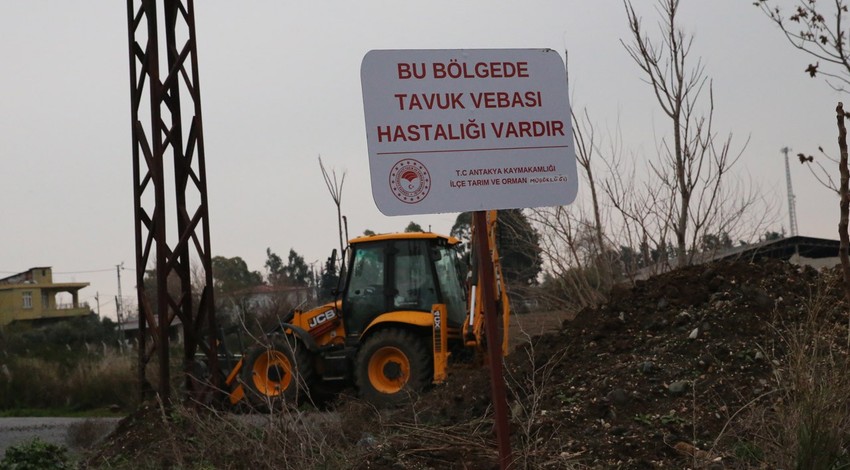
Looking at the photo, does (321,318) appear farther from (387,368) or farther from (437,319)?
(437,319)

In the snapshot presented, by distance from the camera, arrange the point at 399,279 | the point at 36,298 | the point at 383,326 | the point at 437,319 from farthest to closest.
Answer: the point at 36,298
the point at 399,279
the point at 383,326
the point at 437,319

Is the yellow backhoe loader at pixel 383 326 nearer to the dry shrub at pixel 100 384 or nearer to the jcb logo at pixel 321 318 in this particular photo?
the jcb logo at pixel 321 318

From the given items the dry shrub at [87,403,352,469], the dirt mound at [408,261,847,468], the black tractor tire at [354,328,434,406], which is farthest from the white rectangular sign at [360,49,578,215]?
the black tractor tire at [354,328,434,406]

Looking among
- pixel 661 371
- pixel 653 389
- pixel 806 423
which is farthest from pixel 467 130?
pixel 661 371

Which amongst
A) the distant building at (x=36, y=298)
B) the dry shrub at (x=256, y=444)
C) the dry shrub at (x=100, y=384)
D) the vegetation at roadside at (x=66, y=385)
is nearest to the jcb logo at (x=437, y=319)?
the dry shrub at (x=256, y=444)

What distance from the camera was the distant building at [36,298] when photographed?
6112 cm

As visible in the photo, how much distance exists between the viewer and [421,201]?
493 centimetres

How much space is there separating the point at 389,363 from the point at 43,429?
7265 mm

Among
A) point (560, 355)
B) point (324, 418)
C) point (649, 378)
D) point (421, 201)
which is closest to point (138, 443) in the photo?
point (324, 418)

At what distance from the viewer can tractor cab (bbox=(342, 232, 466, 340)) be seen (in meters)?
15.5

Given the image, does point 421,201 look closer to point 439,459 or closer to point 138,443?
point 439,459

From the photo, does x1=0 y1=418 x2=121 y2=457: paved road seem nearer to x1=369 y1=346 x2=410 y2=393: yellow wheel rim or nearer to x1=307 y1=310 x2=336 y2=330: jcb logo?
x1=307 y1=310 x2=336 y2=330: jcb logo

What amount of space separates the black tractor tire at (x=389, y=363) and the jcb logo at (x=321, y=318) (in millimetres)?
1000

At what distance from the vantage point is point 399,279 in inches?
615
